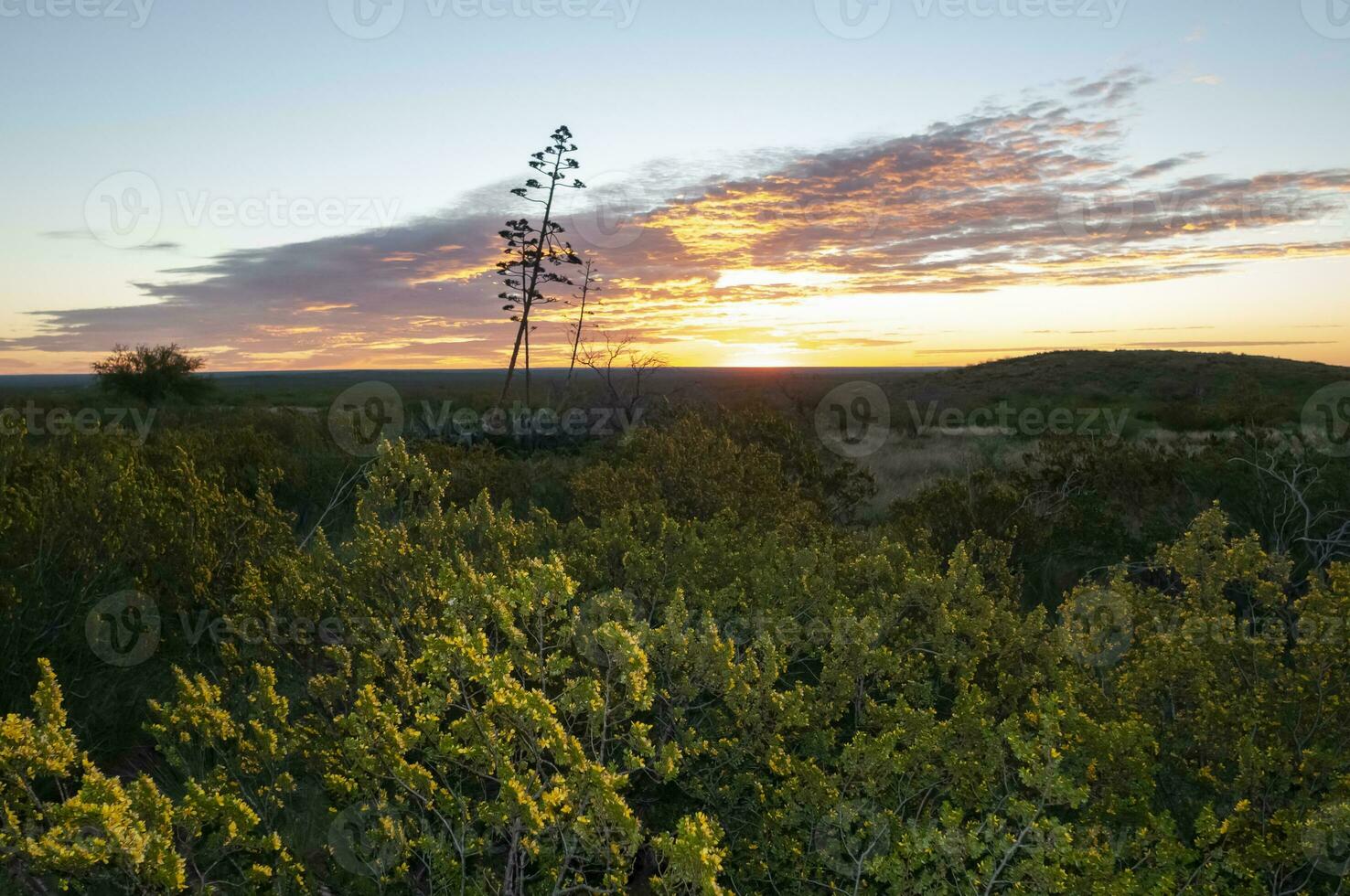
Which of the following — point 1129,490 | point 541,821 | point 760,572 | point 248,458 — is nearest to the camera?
point 541,821

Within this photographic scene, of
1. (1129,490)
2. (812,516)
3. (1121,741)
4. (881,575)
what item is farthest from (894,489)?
(1121,741)

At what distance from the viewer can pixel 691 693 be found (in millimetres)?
3615

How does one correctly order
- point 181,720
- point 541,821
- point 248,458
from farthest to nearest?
point 248,458, point 181,720, point 541,821

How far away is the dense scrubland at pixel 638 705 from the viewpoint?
9.50 feet

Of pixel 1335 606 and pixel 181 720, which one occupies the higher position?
pixel 1335 606

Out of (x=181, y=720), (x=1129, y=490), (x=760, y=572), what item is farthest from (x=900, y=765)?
(x=1129, y=490)

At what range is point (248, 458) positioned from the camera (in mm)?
11438

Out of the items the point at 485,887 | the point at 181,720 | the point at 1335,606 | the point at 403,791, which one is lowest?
the point at 485,887

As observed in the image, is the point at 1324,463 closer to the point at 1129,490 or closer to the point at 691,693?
the point at 1129,490

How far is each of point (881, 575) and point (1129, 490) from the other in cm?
627

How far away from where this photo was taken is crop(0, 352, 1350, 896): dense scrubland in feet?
9.50

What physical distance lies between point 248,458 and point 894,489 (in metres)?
9.78

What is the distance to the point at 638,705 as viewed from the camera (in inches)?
124

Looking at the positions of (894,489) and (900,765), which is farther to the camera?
(894,489)
